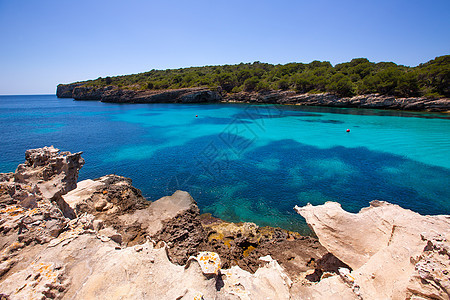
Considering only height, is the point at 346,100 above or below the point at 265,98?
below

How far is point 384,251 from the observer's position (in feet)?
18.0

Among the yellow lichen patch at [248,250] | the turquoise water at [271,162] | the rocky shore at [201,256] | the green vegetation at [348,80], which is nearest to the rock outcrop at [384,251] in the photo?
the rocky shore at [201,256]

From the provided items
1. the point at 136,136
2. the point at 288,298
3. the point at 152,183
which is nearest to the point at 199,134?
the point at 136,136

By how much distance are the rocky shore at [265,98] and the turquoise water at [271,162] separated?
11.4 metres

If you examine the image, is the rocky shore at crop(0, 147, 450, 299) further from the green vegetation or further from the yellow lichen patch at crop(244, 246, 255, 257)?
the green vegetation

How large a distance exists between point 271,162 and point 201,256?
44.6 ft

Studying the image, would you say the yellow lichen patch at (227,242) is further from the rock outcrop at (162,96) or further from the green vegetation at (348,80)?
the rock outcrop at (162,96)

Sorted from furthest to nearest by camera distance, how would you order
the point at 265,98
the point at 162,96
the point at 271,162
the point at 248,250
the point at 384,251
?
the point at 162,96 < the point at 265,98 < the point at 271,162 < the point at 248,250 < the point at 384,251

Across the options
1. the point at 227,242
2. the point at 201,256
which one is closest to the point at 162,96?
the point at 227,242

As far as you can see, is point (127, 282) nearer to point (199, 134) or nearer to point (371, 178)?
point (371, 178)

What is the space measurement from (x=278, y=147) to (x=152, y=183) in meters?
13.5

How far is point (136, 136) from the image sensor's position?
2655 cm

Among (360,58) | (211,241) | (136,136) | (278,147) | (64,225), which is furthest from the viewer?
(360,58)

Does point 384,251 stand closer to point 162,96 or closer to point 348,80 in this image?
point 348,80
